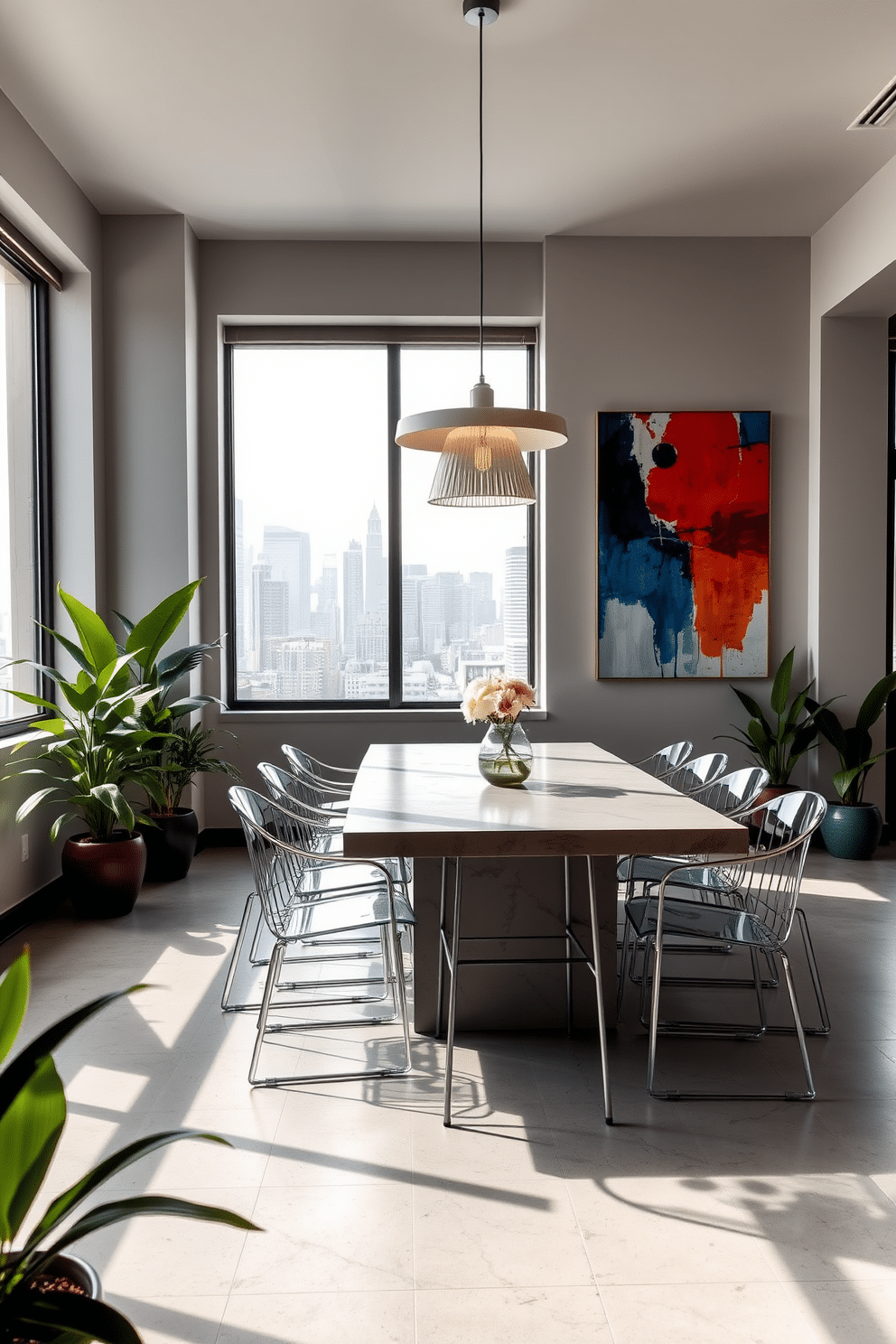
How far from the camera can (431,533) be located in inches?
239

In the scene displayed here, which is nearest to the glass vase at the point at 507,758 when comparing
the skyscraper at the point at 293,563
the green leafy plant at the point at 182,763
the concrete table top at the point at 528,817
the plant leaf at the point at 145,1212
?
the concrete table top at the point at 528,817

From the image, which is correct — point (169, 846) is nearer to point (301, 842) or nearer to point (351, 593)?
point (301, 842)

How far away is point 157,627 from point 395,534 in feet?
5.83

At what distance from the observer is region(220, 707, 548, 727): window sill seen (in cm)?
574

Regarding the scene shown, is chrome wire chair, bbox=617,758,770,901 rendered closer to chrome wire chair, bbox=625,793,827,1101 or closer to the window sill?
chrome wire chair, bbox=625,793,827,1101

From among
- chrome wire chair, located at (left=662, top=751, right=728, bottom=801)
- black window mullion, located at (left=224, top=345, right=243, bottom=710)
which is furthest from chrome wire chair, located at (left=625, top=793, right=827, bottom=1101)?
black window mullion, located at (left=224, top=345, right=243, bottom=710)

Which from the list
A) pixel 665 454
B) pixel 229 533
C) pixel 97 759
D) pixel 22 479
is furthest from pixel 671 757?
pixel 22 479

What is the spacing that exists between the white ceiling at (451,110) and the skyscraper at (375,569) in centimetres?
165

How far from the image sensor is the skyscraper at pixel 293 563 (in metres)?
6.04

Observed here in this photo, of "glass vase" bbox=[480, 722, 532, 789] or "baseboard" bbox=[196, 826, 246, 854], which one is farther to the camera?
"baseboard" bbox=[196, 826, 246, 854]

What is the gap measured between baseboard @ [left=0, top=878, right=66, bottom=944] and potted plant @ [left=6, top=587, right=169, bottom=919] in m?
0.18

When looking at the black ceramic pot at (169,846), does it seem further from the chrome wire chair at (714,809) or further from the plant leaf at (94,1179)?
the plant leaf at (94,1179)

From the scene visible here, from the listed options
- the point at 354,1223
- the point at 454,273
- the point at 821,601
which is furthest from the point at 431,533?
the point at 354,1223

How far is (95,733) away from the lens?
14.3 ft
